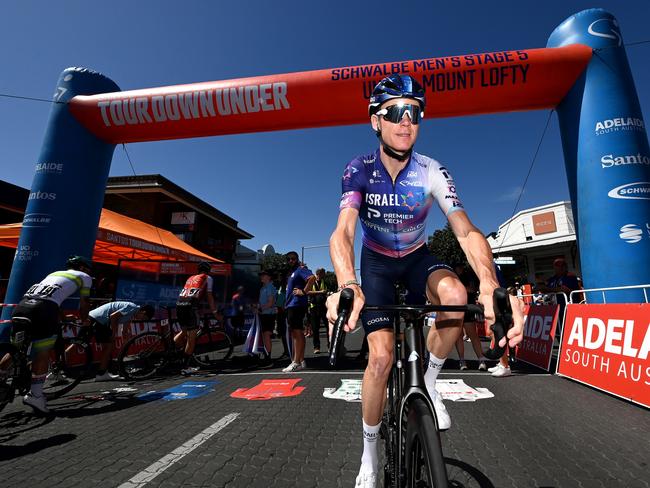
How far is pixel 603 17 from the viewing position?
21.6ft

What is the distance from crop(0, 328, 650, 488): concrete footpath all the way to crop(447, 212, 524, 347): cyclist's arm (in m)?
1.42

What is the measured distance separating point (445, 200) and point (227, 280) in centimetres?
1104

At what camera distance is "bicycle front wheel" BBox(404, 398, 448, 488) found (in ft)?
3.80

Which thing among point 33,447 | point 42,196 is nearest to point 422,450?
point 33,447

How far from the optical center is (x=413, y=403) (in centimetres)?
146

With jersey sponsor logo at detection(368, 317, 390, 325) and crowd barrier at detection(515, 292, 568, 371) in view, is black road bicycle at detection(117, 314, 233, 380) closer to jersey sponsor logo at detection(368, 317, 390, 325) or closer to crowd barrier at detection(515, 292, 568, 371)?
jersey sponsor logo at detection(368, 317, 390, 325)

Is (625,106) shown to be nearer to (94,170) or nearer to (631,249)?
(631,249)

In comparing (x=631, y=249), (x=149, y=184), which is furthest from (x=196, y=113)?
(x=149, y=184)

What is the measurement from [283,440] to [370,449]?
1.43 metres

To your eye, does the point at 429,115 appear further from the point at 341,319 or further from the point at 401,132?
the point at 341,319

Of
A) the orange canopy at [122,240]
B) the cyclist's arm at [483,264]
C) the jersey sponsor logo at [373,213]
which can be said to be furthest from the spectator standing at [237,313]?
the cyclist's arm at [483,264]

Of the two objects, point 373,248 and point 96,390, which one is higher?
point 373,248

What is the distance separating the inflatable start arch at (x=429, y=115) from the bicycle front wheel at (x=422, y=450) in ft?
20.3

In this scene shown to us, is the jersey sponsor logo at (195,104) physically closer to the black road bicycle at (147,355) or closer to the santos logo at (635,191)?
the black road bicycle at (147,355)
